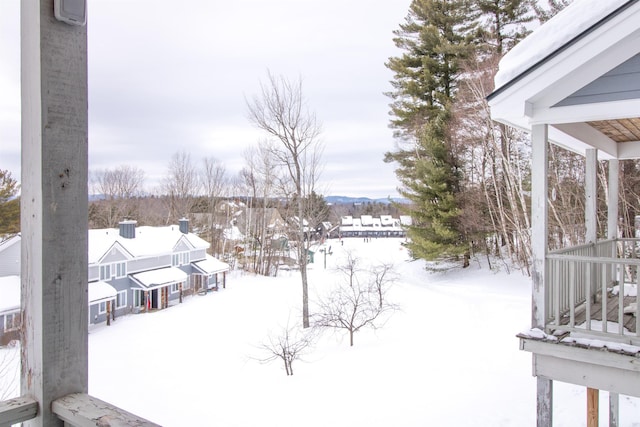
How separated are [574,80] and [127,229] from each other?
18204 mm

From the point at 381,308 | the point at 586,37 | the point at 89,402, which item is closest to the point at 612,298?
the point at 586,37

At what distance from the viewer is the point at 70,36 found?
1.09m

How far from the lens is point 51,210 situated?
3.39ft

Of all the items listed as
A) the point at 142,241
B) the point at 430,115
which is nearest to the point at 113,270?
the point at 142,241

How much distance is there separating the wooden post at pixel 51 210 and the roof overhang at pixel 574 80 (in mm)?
3596

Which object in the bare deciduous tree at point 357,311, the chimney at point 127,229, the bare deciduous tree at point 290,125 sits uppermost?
the bare deciduous tree at point 290,125

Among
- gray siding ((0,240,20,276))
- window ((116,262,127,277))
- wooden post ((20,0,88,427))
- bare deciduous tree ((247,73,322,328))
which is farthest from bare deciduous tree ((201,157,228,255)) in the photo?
wooden post ((20,0,88,427))

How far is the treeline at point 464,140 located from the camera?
14094mm

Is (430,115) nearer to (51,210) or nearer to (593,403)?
(593,403)

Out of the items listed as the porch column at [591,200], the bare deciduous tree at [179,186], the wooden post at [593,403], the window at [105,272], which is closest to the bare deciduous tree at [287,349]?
the wooden post at [593,403]

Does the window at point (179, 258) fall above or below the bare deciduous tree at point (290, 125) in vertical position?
below

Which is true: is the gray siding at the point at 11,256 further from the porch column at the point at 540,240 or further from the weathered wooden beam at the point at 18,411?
the porch column at the point at 540,240

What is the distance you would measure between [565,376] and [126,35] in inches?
169

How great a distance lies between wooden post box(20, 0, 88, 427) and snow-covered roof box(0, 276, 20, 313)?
12873 millimetres
